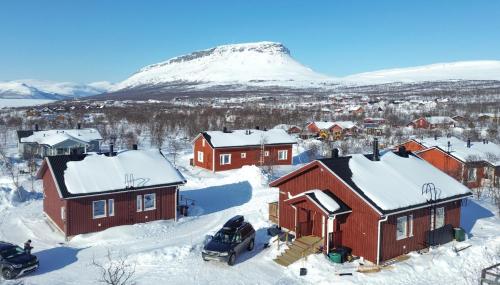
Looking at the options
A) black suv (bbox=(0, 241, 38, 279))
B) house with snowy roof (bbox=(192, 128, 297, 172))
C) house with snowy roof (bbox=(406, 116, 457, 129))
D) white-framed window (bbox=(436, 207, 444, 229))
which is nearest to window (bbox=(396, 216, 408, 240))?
white-framed window (bbox=(436, 207, 444, 229))

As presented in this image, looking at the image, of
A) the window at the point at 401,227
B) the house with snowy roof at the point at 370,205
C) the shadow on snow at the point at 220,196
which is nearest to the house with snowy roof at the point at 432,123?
the shadow on snow at the point at 220,196

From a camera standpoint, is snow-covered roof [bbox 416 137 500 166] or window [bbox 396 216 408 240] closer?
window [bbox 396 216 408 240]

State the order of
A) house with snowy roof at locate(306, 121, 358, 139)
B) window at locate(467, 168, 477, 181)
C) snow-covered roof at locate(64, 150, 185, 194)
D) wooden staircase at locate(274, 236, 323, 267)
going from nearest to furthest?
wooden staircase at locate(274, 236, 323, 267) → snow-covered roof at locate(64, 150, 185, 194) → window at locate(467, 168, 477, 181) → house with snowy roof at locate(306, 121, 358, 139)

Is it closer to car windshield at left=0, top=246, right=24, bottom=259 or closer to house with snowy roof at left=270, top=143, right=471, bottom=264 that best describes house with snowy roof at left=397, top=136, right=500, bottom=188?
house with snowy roof at left=270, top=143, right=471, bottom=264

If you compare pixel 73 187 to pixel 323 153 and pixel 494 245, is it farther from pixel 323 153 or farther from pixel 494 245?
pixel 323 153

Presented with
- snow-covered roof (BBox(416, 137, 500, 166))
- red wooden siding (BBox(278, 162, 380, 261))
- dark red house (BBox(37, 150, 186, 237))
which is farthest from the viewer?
snow-covered roof (BBox(416, 137, 500, 166))

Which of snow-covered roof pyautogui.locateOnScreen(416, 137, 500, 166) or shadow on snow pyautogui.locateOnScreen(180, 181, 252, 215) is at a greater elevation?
snow-covered roof pyautogui.locateOnScreen(416, 137, 500, 166)

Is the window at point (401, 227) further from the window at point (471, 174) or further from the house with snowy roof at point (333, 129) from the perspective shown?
the house with snowy roof at point (333, 129)

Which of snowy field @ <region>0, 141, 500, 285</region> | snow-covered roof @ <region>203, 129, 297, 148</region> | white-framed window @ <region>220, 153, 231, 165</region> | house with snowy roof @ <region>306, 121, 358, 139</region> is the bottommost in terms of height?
snowy field @ <region>0, 141, 500, 285</region>
